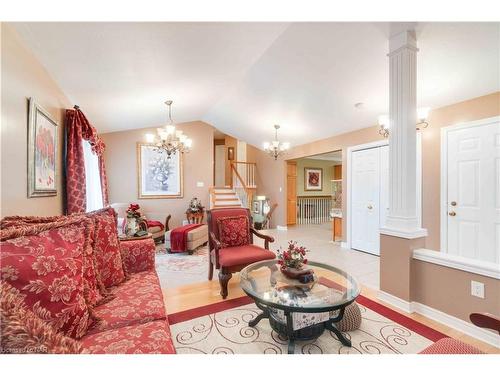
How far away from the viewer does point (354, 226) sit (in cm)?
467

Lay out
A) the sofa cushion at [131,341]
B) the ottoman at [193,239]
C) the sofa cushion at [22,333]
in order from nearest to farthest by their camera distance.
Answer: the sofa cushion at [22,333], the sofa cushion at [131,341], the ottoman at [193,239]

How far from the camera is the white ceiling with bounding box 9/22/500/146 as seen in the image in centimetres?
209

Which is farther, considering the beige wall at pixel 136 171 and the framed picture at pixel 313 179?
the framed picture at pixel 313 179

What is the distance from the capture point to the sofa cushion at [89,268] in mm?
1324

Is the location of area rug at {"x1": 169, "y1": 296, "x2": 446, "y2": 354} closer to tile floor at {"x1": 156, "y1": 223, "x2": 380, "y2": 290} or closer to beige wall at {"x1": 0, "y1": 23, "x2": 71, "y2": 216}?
tile floor at {"x1": 156, "y1": 223, "x2": 380, "y2": 290}

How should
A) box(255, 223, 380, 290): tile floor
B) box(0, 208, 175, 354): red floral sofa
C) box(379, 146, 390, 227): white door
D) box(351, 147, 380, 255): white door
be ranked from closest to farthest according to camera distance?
1. box(0, 208, 175, 354): red floral sofa
2. box(255, 223, 380, 290): tile floor
3. box(379, 146, 390, 227): white door
4. box(351, 147, 380, 255): white door

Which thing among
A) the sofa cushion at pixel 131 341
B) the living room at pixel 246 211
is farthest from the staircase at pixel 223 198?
the sofa cushion at pixel 131 341

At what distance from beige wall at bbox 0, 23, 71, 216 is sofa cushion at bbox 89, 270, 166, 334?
0.96 meters

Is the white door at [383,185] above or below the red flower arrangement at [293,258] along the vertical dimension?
above

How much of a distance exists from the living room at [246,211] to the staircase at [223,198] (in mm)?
1803

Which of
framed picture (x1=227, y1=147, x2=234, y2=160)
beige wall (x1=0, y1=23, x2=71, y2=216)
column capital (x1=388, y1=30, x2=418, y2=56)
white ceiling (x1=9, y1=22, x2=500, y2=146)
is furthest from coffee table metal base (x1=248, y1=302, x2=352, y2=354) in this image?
framed picture (x1=227, y1=147, x2=234, y2=160)

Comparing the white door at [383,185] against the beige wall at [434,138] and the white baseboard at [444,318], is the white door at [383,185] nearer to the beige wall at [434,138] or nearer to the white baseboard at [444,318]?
the beige wall at [434,138]

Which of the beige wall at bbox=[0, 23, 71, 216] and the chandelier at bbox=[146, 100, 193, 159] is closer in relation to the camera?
the beige wall at bbox=[0, 23, 71, 216]

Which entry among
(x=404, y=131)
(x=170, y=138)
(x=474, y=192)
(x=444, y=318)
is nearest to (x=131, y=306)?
(x=444, y=318)
